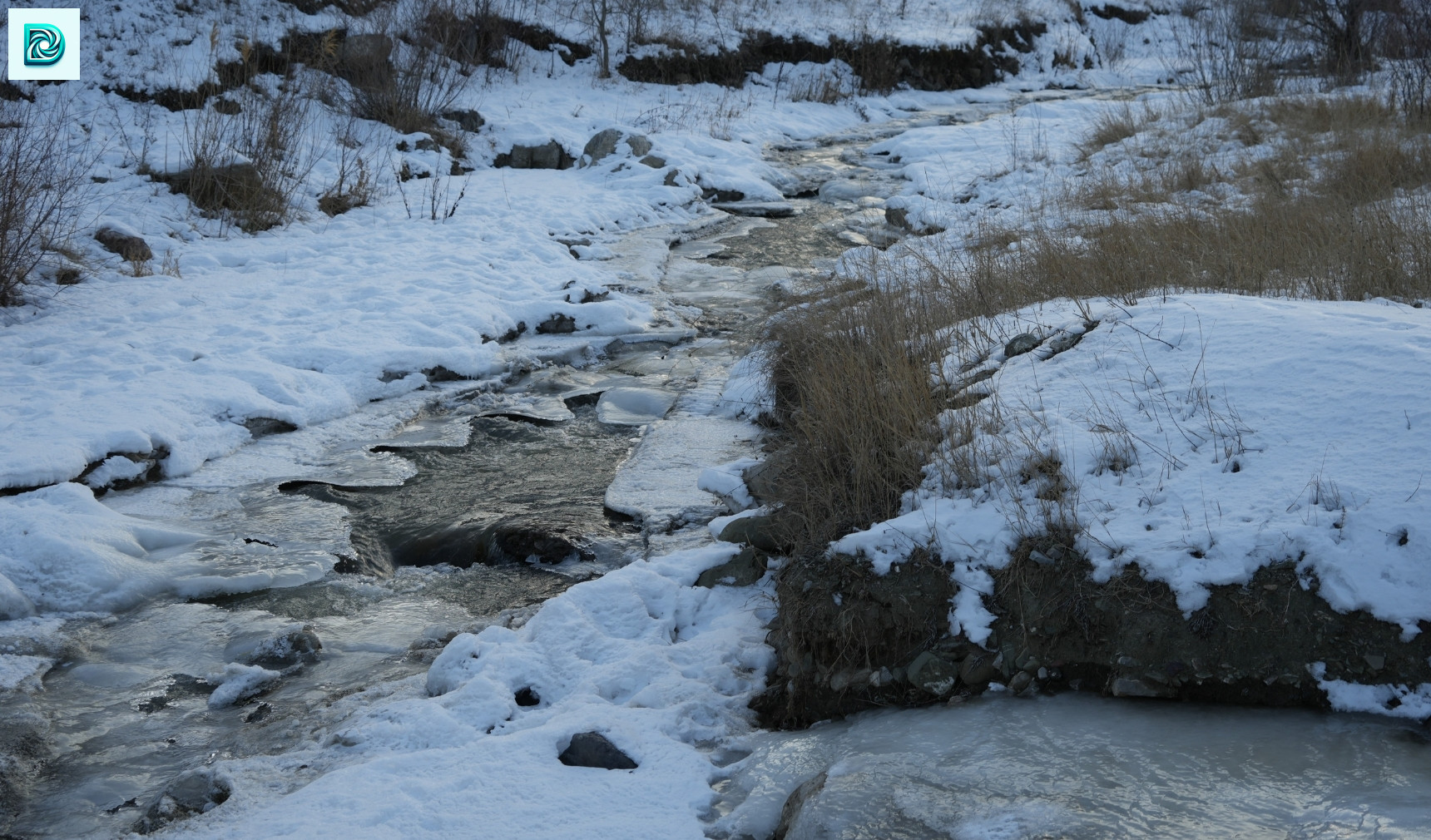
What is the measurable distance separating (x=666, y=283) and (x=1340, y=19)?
415 inches

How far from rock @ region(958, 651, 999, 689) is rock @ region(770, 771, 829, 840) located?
0.65 meters

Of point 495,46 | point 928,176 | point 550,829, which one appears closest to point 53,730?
point 550,829

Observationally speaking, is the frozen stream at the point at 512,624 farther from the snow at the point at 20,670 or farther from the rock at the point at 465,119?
the rock at the point at 465,119

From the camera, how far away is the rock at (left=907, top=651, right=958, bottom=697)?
10.3ft

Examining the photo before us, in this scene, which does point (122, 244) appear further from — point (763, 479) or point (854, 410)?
point (854, 410)

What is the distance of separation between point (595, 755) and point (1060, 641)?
58.5 inches

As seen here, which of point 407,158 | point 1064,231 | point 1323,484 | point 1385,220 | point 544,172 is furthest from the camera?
point 544,172

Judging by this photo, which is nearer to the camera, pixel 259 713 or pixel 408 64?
pixel 259 713

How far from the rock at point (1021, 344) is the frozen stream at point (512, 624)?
5.32 feet

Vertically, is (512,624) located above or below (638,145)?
below

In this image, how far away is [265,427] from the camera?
557 cm

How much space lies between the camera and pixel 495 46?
15.2 metres

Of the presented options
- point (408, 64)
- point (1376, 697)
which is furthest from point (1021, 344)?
point (408, 64)

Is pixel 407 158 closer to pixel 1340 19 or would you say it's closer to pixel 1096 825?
pixel 1096 825
